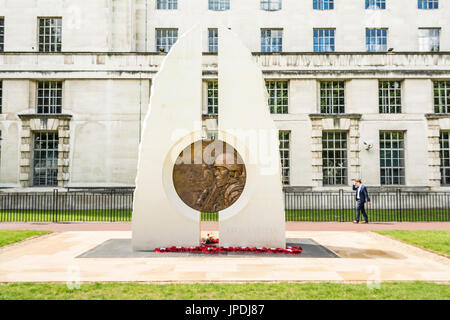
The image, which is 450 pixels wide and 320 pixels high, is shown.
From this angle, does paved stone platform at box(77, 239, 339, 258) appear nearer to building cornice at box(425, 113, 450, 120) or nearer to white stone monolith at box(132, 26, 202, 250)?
white stone monolith at box(132, 26, 202, 250)

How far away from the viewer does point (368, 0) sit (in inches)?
1036

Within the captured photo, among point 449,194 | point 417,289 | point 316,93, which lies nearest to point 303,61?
point 316,93

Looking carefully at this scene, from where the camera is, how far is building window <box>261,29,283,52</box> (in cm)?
2630

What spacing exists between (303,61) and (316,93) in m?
2.21

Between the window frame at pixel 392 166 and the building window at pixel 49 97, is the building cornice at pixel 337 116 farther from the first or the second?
the building window at pixel 49 97

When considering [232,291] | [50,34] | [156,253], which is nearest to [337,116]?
[156,253]

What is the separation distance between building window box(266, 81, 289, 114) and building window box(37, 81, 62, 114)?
44.8 feet

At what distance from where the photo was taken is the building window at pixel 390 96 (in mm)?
23109

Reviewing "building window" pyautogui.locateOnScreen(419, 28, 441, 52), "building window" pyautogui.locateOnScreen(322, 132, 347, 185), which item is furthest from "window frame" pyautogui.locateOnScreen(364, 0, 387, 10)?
"building window" pyautogui.locateOnScreen(322, 132, 347, 185)

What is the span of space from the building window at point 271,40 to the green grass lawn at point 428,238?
17.4 m

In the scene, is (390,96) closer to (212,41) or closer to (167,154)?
(212,41)

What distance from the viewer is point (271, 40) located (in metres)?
26.3

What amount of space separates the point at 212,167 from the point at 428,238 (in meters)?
7.46

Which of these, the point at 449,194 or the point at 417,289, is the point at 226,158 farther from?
the point at 449,194
